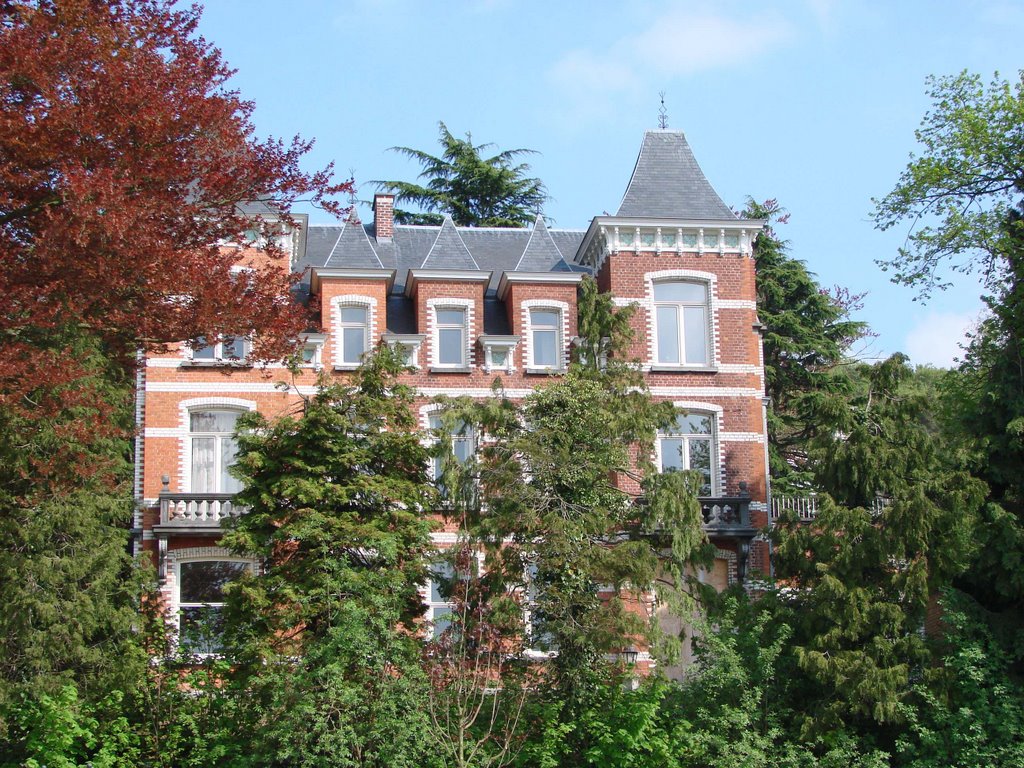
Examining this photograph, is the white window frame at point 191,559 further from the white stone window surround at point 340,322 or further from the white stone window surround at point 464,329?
the white stone window surround at point 464,329

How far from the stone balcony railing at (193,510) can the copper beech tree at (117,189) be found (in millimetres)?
7675

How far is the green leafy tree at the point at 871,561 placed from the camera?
19.9 metres

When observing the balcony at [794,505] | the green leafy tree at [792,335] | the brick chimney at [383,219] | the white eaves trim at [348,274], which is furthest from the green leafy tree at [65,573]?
the green leafy tree at [792,335]

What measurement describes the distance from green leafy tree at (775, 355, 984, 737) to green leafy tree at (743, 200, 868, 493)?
1107cm

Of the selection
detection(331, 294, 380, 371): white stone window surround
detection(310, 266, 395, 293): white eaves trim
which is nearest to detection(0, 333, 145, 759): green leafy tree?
detection(331, 294, 380, 371): white stone window surround

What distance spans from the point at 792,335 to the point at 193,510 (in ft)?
53.6

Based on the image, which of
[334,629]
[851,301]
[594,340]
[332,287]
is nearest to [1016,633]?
[594,340]

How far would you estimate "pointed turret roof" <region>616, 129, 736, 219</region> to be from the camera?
28547mm

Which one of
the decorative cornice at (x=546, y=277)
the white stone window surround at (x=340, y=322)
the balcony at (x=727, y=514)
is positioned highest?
the decorative cornice at (x=546, y=277)

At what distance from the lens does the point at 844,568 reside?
2075 centimetres

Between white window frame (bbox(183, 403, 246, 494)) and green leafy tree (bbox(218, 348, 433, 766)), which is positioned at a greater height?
white window frame (bbox(183, 403, 246, 494))

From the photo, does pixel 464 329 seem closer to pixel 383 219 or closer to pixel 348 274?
pixel 348 274

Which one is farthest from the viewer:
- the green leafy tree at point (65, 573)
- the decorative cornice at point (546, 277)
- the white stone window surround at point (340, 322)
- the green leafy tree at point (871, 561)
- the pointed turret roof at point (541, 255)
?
the pointed turret roof at point (541, 255)

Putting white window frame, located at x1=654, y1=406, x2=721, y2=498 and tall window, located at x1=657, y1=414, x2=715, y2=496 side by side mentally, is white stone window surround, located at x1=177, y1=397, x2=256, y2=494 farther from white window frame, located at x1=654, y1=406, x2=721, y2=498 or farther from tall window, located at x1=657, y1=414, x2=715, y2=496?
tall window, located at x1=657, y1=414, x2=715, y2=496
